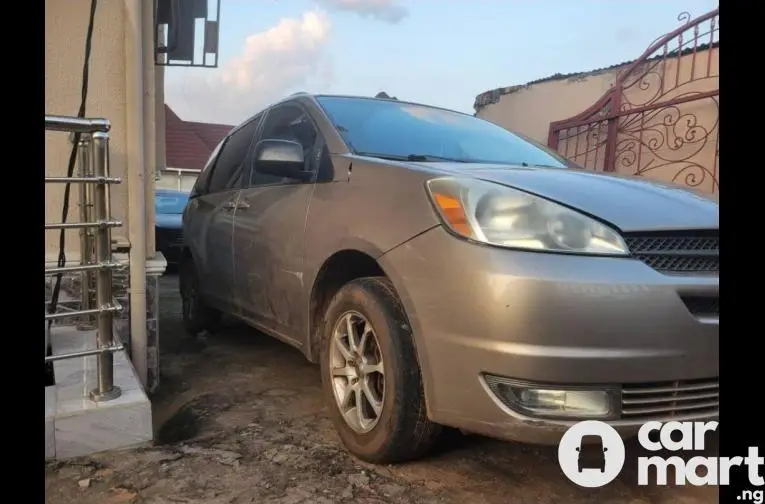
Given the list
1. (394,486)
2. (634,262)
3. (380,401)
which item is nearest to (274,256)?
(380,401)

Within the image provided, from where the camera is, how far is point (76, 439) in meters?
2.33

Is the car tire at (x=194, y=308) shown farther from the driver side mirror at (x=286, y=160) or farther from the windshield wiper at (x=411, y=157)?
the windshield wiper at (x=411, y=157)

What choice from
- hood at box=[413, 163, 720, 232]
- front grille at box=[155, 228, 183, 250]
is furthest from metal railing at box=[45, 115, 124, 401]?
front grille at box=[155, 228, 183, 250]

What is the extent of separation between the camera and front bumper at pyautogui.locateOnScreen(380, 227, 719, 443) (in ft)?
5.98

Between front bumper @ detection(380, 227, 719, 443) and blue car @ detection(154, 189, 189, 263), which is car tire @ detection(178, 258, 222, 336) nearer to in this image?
front bumper @ detection(380, 227, 719, 443)

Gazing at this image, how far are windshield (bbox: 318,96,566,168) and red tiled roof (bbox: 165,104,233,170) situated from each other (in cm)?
1619

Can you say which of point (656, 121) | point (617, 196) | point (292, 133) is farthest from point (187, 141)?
point (617, 196)

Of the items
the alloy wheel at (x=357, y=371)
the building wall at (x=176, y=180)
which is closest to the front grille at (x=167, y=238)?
the alloy wheel at (x=357, y=371)

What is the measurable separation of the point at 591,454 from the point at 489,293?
978 mm

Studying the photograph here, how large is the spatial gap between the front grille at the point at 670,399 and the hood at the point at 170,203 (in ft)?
28.0

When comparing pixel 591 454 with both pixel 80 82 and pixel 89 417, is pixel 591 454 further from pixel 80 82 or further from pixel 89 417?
pixel 80 82

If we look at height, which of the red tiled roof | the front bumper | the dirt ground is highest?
the red tiled roof
